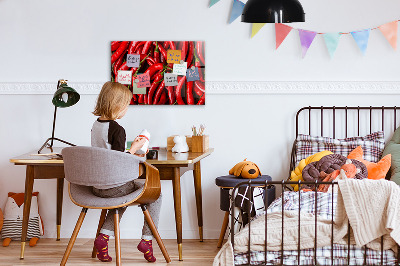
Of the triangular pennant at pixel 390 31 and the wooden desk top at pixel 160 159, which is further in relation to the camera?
the triangular pennant at pixel 390 31

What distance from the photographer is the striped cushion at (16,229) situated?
429cm

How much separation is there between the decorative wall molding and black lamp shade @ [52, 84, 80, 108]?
21 centimetres

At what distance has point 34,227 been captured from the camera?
4312 millimetres

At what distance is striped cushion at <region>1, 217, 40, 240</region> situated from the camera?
4.29m

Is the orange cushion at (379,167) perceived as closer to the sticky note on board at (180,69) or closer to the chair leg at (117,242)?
the sticky note on board at (180,69)

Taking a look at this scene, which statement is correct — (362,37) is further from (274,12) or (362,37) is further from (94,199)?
(94,199)

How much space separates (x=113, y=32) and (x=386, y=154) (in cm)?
208

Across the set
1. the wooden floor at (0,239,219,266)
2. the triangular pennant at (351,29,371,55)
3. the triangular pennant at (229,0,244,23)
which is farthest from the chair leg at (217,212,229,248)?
the triangular pennant at (351,29,371,55)

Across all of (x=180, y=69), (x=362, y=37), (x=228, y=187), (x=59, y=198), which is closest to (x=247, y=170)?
(x=228, y=187)

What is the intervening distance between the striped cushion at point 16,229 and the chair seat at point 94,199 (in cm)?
99

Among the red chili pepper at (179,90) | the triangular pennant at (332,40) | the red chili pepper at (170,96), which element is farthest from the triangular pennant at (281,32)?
the red chili pepper at (170,96)

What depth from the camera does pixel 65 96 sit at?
4203 millimetres

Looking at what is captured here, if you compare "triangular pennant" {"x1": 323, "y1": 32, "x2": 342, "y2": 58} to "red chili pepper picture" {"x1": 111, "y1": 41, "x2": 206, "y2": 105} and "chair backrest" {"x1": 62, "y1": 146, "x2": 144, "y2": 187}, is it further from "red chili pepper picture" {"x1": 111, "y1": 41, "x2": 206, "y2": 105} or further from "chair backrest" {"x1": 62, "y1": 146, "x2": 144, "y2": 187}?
"chair backrest" {"x1": 62, "y1": 146, "x2": 144, "y2": 187}

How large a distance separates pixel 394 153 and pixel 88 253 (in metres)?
2.10
